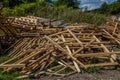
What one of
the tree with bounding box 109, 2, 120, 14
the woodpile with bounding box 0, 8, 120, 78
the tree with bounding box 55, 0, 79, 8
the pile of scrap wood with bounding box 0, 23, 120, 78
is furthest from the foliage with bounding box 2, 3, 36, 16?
the tree with bounding box 109, 2, 120, 14

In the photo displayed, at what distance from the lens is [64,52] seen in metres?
14.4

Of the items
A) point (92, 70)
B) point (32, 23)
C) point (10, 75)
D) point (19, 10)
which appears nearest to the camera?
point (10, 75)

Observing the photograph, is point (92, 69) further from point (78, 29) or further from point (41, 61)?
point (78, 29)

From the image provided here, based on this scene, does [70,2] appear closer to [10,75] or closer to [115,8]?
[115,8]

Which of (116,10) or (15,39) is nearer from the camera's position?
(15,39)

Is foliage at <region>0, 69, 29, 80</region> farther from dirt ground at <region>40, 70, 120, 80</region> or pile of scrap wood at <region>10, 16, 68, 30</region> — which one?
pile of scrap wood at <region>10, 16, 68, 30</region>

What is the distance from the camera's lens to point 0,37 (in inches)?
Result: 687

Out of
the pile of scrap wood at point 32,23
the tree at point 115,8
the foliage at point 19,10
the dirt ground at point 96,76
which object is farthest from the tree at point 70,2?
the dirt ground at point 96,76

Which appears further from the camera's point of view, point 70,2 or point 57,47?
point 70,2

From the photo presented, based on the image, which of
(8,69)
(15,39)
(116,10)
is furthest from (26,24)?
(116,10)

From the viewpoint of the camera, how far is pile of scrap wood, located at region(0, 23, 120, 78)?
13555 mm

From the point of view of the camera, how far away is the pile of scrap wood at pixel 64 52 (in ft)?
44.5

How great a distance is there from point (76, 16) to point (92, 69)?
14.0m

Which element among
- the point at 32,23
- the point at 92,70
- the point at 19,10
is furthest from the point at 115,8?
the point at 92,70
